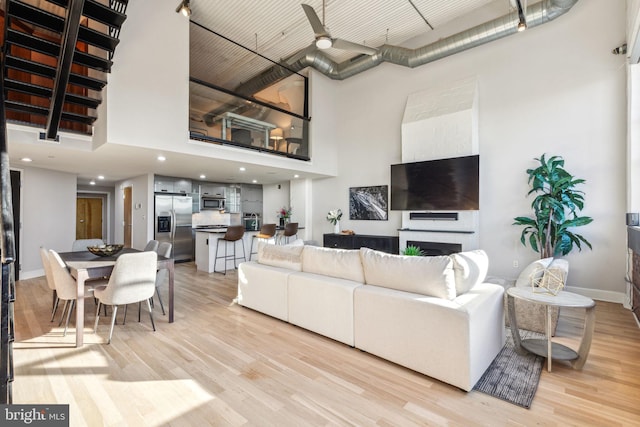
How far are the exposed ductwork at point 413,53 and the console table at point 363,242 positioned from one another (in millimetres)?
3679

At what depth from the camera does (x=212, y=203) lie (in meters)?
8.88

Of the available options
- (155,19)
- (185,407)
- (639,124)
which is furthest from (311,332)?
(639,124)

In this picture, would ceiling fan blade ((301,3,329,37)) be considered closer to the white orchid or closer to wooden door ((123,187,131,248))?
the white orchid

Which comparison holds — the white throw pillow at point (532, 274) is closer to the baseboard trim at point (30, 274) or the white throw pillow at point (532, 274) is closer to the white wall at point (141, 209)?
the white wall at point (141, 209)

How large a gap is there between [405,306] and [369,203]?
4.99 m

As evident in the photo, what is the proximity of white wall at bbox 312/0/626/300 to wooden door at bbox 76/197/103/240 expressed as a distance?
10092 millimetres

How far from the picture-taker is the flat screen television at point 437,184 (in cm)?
543

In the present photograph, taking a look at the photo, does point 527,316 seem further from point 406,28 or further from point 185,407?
point 406,28

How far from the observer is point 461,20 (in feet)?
19.0

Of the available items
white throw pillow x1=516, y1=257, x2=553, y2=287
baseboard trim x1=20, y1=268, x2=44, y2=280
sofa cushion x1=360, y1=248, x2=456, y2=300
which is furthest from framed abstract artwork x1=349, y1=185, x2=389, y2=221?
baseboard trim x1=20, y1=268, x2=44, y2=280

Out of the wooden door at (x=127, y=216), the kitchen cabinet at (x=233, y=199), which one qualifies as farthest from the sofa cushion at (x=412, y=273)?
the wooden door at (x=127, y=216)

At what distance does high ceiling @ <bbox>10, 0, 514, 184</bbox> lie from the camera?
5184mm

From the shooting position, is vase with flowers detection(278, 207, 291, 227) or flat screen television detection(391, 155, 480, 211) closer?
flat screen television detection(391, 155, 480, 211)

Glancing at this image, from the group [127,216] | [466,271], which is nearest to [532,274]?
[466,271]
